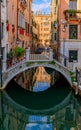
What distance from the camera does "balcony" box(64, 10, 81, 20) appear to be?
23180mm

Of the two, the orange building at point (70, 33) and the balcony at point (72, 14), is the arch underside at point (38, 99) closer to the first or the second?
the orange building at point (70, 33)

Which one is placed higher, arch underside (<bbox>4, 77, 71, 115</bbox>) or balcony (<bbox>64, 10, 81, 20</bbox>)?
balcony (<bbox>64, 10, 81, 20</bbox>)

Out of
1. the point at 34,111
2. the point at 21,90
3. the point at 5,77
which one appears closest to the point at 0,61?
the point at 5,77

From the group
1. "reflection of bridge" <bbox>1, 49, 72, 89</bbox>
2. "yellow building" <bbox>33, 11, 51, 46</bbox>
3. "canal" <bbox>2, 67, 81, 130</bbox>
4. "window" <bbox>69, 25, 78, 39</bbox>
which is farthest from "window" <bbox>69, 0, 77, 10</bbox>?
"yellow building" <bbox>33, 11, 51, 46</bbox>

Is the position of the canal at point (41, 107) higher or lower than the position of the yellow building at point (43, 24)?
lower

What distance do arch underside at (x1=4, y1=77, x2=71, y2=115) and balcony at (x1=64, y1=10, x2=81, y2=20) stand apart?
17.4 feet

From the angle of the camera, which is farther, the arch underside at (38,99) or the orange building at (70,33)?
the orange building at (70,33)

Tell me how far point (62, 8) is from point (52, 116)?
38.0 ft

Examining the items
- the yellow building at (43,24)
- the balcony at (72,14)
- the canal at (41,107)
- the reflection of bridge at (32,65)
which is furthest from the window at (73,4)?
→ the yellow building at (43,24)

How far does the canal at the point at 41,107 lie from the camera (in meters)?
12.6

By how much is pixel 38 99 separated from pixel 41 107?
1.82 meters

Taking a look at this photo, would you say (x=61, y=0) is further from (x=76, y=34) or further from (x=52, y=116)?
(x=52, y=116)

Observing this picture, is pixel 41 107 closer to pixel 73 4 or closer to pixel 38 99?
pixel 38 99

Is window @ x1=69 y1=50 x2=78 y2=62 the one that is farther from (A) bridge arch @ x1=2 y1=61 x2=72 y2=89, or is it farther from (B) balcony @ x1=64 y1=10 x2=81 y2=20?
(A) bridge arch @ x1=2 y1=61 x2=72 y2=89
